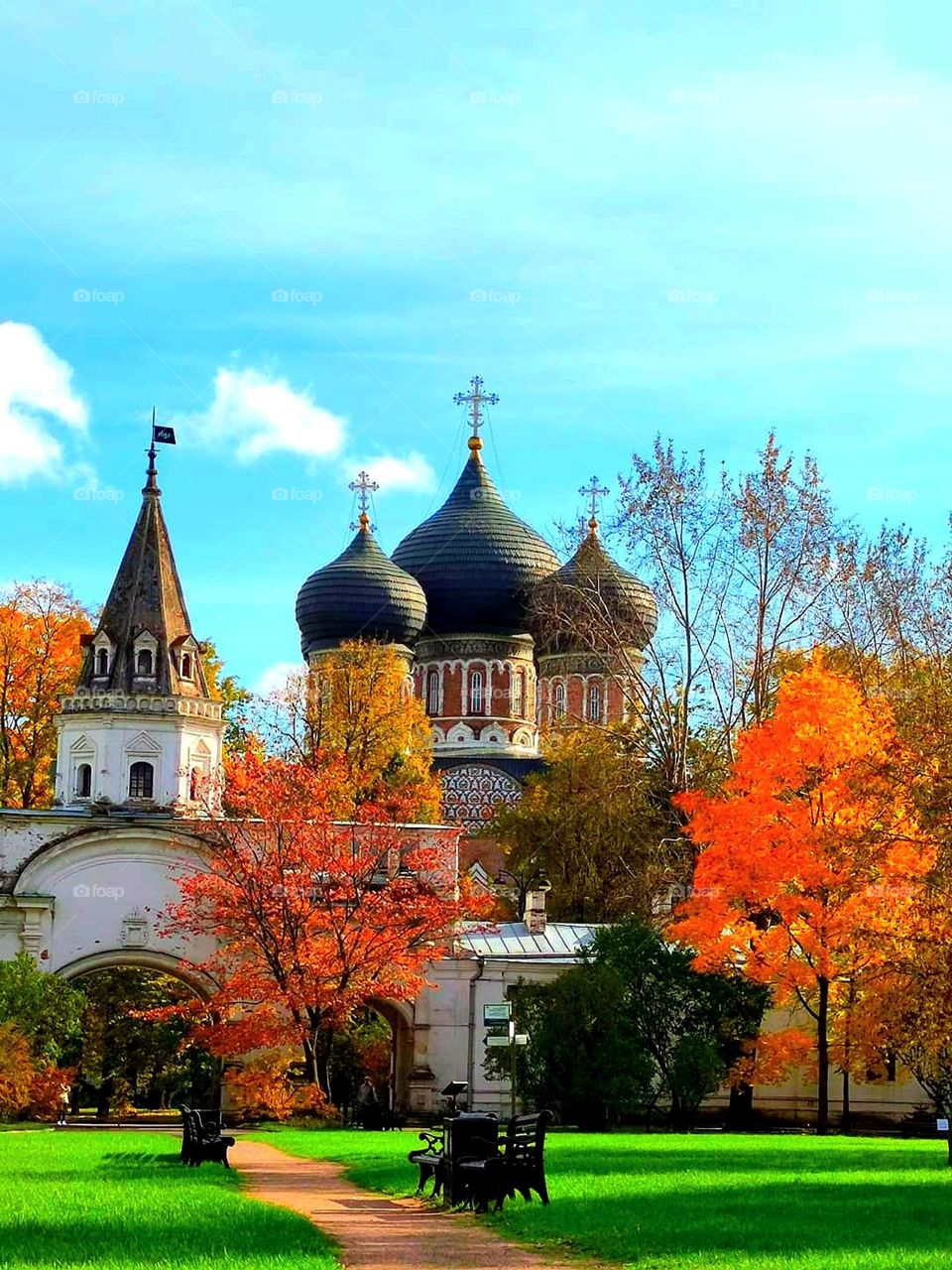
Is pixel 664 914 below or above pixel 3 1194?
above

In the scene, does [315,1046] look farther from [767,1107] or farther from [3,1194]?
[3,1194]

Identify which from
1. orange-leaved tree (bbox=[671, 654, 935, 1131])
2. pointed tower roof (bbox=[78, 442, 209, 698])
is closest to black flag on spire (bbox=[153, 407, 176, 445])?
pointed tower roof (bbox=[78, 442, 209, 698])

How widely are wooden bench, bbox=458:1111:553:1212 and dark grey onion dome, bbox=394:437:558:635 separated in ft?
169

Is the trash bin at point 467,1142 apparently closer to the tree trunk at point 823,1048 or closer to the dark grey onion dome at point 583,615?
the tree trunk at point 823,1048

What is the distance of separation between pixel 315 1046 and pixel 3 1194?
64.8 ft

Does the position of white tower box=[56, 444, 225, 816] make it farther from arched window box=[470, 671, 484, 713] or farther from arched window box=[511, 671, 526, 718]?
arched window box=[511, 671, 526, 718]

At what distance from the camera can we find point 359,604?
64312mm

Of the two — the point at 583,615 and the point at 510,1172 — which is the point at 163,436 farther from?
the point at 510,1172

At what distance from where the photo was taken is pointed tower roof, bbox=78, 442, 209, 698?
41000 millimetres

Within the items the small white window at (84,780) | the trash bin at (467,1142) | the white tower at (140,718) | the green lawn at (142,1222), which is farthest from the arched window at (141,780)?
the trash bin at (467,1142)

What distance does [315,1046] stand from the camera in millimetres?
34969

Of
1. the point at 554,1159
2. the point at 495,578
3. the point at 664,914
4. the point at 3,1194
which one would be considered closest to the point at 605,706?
the point at 495,578

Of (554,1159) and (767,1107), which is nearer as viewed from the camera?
(554,1159)

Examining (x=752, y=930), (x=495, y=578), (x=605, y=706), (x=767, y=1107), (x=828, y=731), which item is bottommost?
(x=767, y=1107)
